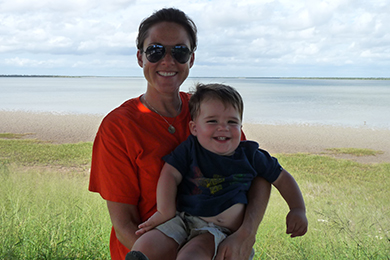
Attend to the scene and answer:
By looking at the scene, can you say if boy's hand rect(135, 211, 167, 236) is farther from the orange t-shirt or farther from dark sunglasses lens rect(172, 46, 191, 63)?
dark sunglasses lens rect(172, 46, 191, 63)

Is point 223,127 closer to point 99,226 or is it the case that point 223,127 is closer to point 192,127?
point 192,127

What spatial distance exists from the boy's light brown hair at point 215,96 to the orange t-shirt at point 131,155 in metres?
0.22

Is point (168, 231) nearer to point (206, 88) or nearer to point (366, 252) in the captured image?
point (206, 88)

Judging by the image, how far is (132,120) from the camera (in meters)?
1.90

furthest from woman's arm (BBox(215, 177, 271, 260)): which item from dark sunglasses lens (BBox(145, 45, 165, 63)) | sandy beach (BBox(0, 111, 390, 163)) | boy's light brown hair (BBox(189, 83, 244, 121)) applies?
sandy beach (BBox(0, 111, 390, 163))

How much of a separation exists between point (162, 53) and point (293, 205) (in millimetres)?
1146

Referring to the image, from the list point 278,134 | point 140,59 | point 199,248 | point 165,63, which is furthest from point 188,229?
point 278,134

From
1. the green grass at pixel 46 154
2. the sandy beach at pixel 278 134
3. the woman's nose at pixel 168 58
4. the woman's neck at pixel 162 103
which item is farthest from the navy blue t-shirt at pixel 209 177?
the sandy beach at pixel 278 134

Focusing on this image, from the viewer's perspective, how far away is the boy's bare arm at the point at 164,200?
1800 millimetres

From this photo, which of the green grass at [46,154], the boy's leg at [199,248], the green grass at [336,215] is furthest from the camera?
the green grass at [46,154]

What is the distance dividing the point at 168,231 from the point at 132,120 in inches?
23.6

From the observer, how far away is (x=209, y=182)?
188 cm

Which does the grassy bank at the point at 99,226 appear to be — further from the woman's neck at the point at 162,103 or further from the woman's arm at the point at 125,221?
the woman's neck at the point at 162,103

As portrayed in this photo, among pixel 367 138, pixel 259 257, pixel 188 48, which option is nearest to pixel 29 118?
pixel 367 138
